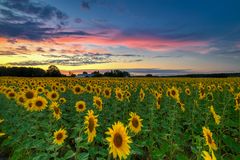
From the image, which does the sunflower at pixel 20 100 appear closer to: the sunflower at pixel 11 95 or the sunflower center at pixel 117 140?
the sunflower at pixel 11 95

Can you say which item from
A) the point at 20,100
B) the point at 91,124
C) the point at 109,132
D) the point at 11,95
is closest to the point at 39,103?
the point at 20,100

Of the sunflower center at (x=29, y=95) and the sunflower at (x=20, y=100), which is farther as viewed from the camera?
the sunflower at (x=20, y=100)

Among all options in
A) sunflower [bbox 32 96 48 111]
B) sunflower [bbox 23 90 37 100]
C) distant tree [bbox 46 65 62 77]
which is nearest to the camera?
sunflower [bbox 32 96 48 111]

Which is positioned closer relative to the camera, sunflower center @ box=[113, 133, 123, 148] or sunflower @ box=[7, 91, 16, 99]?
sunflower center @ box=[113, 133, 123, 148]

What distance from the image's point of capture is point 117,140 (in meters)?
3.75

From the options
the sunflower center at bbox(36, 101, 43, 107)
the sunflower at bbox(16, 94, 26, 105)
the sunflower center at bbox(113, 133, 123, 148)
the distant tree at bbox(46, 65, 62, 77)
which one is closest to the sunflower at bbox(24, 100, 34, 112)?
the sunflower center at bbox(36, 101, 43, 107)

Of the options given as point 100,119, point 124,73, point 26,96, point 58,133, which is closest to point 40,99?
point 26,96

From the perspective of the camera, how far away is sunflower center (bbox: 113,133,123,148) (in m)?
3.73

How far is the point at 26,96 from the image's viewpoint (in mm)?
8312

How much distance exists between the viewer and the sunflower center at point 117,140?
3.73 meters

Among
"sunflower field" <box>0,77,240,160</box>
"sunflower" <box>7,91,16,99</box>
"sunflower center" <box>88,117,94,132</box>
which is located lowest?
"sunflower field" <box>0,77,240,160</box>

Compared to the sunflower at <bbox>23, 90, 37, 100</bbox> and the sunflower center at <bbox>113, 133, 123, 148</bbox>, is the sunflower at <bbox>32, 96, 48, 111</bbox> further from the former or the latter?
the sunflower center at <bbox>113, 133, 123, 148</bbox>

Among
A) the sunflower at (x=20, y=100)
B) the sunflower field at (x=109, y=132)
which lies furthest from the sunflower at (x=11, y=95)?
the sunflower at (x=20, y=100)

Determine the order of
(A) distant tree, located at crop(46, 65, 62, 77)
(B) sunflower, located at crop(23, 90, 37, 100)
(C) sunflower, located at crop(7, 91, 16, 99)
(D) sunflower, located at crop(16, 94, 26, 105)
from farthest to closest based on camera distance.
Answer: (A) distant tree, located at crop(46, 65, 62, 77), (C) sunflower, located at crop(7, 91, 16, 99), (D) sunflower, located at crop(16, 94, 26, 105), (B) sunflower, located at crop(23, 90, 37, 100)
